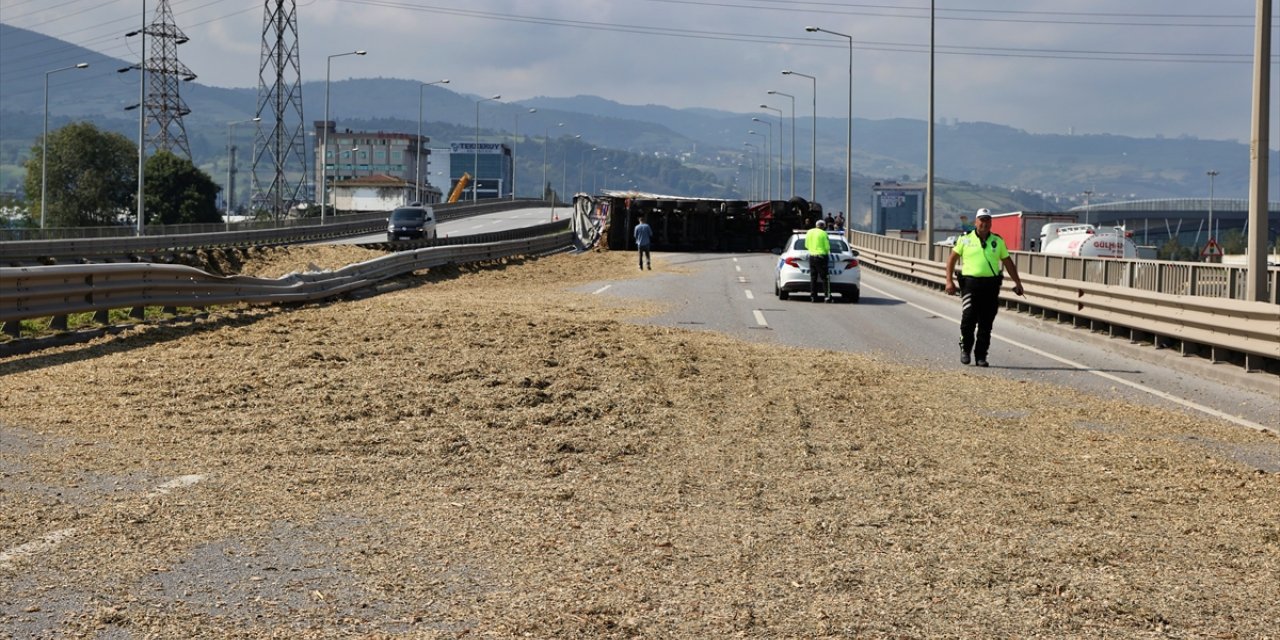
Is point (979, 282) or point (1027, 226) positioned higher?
point (1027, 226)

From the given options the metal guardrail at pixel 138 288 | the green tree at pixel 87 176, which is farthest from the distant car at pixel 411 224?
the green tree at pixel 87 176

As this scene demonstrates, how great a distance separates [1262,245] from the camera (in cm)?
1659

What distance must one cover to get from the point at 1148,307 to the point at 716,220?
4175 centimetres

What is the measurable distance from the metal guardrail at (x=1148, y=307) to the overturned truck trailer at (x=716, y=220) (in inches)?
1208

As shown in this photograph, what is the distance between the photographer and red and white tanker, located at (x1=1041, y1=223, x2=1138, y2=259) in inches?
1887

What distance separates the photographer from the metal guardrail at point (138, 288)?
14953mm

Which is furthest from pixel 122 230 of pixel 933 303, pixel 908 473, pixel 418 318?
pixel 908 473

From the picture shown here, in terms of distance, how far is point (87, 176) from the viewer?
120750 millimetres

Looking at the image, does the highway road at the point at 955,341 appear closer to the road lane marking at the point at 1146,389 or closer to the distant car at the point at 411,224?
the road lane marking at the point at 1146,389

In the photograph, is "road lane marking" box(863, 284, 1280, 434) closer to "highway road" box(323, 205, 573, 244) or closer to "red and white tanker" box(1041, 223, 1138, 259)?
"red and white tanker" box(1041, 223, 1138, 259)

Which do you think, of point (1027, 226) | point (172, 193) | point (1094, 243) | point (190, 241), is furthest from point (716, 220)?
point (172, 193)

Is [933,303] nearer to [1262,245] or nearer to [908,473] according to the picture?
[1262,245]

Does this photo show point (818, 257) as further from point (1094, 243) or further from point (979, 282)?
Result: point (1094, 243)

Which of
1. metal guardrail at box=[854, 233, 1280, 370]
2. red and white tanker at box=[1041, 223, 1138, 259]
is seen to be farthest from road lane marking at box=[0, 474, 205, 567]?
Answer: red and white tanker at box=[1041, 223, 1138, 259]
